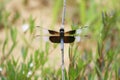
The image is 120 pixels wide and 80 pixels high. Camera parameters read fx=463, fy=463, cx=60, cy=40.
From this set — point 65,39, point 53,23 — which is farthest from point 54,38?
point 53,23

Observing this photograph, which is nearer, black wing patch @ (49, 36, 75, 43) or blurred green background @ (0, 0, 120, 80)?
black wing patch @ (49, 36, 75, 43)

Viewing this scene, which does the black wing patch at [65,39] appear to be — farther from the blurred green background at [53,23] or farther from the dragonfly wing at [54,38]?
the blurred green background at [53,23]

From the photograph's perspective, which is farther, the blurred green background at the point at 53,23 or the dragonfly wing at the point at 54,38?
the blurred green background at the point at 53,23

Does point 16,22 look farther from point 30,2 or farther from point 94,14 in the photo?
point 94,14

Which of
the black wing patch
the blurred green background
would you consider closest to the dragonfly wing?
the black wing patch

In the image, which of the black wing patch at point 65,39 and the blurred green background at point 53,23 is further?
the blurred green background at point 53,23

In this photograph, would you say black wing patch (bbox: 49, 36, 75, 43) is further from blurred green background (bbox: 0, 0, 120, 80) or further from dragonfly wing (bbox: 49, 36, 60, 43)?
blurred green background (bbox: 0, 0, 120, 80)

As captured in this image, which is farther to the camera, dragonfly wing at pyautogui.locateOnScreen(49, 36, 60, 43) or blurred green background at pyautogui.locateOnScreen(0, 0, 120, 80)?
blurred green background at pyautogui.locateOnScreen(0, 0, 120, 80)

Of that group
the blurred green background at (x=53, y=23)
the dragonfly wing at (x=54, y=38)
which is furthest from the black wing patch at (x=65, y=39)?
the blurred green background at (x=53, y=23)

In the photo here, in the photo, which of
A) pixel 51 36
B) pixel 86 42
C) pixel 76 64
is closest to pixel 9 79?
pixel 76 64

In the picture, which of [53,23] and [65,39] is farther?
[53,23]

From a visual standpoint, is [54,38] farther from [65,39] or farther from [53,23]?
[53,23]
